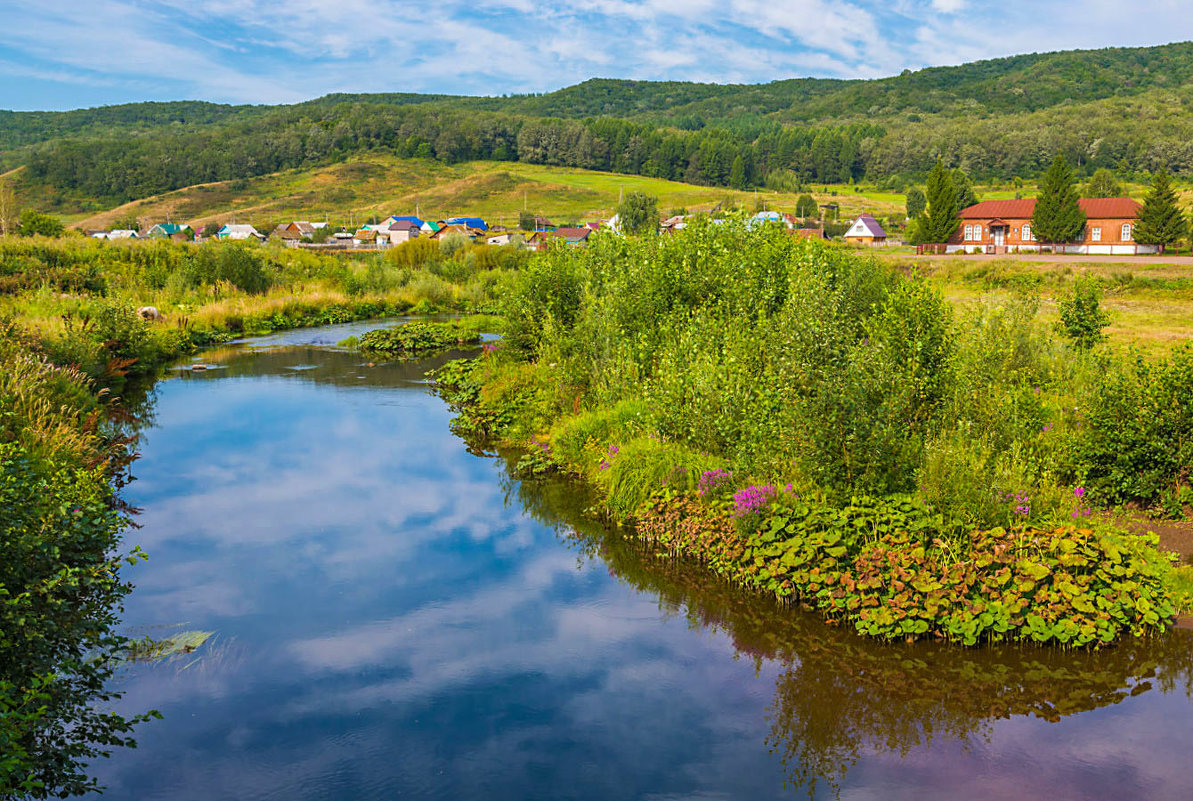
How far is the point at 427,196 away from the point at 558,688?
156m

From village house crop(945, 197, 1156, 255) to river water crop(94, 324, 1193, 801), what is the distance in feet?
187

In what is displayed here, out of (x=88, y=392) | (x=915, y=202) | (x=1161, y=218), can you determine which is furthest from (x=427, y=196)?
(x=88, y=392)

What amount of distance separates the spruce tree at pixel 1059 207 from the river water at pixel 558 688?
59.6 m

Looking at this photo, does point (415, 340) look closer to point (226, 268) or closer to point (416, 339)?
point (416, 339)

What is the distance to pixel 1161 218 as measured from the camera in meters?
53.2

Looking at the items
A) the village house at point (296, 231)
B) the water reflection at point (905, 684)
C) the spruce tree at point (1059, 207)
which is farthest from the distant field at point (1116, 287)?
the village house at point (296, 231)

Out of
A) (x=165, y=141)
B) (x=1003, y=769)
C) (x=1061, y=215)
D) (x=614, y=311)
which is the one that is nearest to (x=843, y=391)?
(x=1003, y=769)

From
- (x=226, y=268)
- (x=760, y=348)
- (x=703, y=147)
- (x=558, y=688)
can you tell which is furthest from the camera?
(x=703, y=147)

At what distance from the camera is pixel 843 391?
1022 cm

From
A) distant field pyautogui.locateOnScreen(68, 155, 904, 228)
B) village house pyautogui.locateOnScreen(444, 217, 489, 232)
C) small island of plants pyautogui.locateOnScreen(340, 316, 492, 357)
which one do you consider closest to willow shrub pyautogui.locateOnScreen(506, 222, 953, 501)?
small island of plants pyautogui.locateOnScreen(340, 316, 492, 357)

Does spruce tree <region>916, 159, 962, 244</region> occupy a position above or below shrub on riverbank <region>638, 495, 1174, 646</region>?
above

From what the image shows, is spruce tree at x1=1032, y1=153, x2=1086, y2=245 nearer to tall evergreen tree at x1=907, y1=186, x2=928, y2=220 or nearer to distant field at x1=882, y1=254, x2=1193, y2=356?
distant field at x1=882, y1=254, x2=1193, y2=356

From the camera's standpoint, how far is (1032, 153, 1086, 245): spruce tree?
A: 59.4 meters

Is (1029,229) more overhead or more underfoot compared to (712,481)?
more overhead
